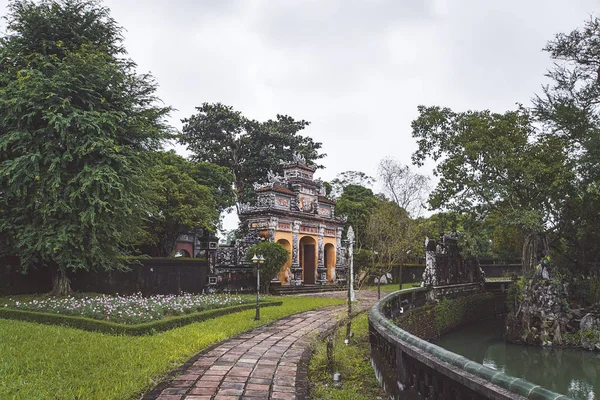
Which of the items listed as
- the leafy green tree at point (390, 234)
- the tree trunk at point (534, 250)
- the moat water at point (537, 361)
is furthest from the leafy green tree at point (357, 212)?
the moat water at point (537, 361)

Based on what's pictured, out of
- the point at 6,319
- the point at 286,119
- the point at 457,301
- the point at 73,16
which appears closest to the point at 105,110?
the point at 73,16

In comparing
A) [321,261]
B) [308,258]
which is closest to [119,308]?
[321,261]

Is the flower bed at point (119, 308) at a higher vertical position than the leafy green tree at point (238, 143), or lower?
lower

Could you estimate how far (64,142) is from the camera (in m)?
12.8

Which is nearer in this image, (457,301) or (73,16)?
(73,16)

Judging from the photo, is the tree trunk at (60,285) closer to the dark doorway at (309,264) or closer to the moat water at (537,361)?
the moat water at (537,361)

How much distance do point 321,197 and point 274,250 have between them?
277 inches

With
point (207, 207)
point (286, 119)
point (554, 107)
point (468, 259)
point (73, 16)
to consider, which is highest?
point (286, 119)

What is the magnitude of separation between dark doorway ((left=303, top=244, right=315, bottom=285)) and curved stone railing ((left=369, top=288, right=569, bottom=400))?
19.3 metres

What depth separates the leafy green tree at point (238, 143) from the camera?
3198cm

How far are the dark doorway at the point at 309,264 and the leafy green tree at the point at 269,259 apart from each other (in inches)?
208

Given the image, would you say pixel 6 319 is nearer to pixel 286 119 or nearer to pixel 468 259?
pixel 468 259

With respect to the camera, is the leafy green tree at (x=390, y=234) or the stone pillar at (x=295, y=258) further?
the leafy green tree at (x=390, y=234)

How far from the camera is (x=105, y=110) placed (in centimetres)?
1370
